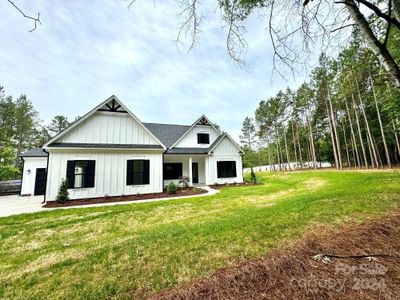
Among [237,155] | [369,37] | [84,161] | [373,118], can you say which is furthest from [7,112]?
[373,118]

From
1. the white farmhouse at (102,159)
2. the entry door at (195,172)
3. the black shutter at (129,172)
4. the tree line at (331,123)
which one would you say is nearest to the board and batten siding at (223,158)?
the entry door at (195,172)

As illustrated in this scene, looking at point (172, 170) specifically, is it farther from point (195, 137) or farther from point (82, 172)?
point (82, 172)

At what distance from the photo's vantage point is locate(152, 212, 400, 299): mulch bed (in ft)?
5.83

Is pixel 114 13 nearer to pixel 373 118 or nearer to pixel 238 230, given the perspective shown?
pixel 238 230

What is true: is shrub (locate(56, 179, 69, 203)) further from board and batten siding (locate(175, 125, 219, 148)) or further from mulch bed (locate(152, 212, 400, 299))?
mulch bed (locate(152, 212, 400, 299))

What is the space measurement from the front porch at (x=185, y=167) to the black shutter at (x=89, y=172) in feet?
19.0

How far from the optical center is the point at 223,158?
51.7 ft

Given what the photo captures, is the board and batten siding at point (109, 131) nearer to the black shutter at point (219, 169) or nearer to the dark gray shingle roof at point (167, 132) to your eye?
the dark gray shingle roof at point (167, 132)

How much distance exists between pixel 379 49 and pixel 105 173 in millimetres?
11504

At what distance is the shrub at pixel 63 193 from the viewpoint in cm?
935

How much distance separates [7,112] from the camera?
25.7m

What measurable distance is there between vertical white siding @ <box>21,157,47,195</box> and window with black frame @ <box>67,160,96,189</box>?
19.9 ft

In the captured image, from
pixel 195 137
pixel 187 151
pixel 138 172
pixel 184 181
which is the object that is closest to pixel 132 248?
pixel 138 172

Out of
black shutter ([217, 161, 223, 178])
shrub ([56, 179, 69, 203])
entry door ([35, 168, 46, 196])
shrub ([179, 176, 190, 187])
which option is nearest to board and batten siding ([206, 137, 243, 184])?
black shutter ([217, 161, 223, 178])
